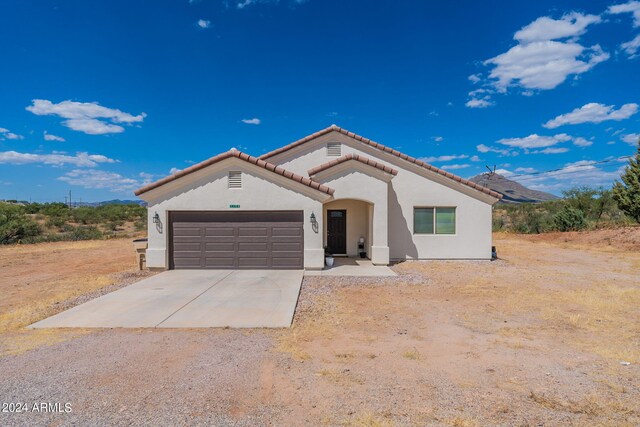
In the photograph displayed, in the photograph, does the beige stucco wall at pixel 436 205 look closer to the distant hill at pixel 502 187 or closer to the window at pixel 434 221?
the window at pixel 434 221

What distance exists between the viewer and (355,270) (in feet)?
42.4

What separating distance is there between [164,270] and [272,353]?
9.11 m

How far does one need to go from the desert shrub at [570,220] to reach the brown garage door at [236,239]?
25519mm

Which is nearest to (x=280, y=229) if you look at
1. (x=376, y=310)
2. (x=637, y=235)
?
(x=376, y=310)

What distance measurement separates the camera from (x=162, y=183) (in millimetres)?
12828

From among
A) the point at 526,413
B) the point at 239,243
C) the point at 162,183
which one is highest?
the point at 162,183

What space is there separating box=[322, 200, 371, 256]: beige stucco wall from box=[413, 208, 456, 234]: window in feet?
7.89

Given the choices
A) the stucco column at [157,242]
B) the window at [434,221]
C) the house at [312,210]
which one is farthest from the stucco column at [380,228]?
the stucco column at [157,242]

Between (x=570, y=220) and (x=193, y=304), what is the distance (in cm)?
3047

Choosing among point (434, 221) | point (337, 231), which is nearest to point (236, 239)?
point (337, 231)

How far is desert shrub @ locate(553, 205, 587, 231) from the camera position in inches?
1061

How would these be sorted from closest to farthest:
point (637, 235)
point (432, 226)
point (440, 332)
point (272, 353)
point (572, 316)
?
point (272, 353) < point (440, 332) < point (572, 316) < point (432, 226) < point (637, 235)

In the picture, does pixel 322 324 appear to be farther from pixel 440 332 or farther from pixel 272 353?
pixel 440 332

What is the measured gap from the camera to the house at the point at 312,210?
13.0 m
